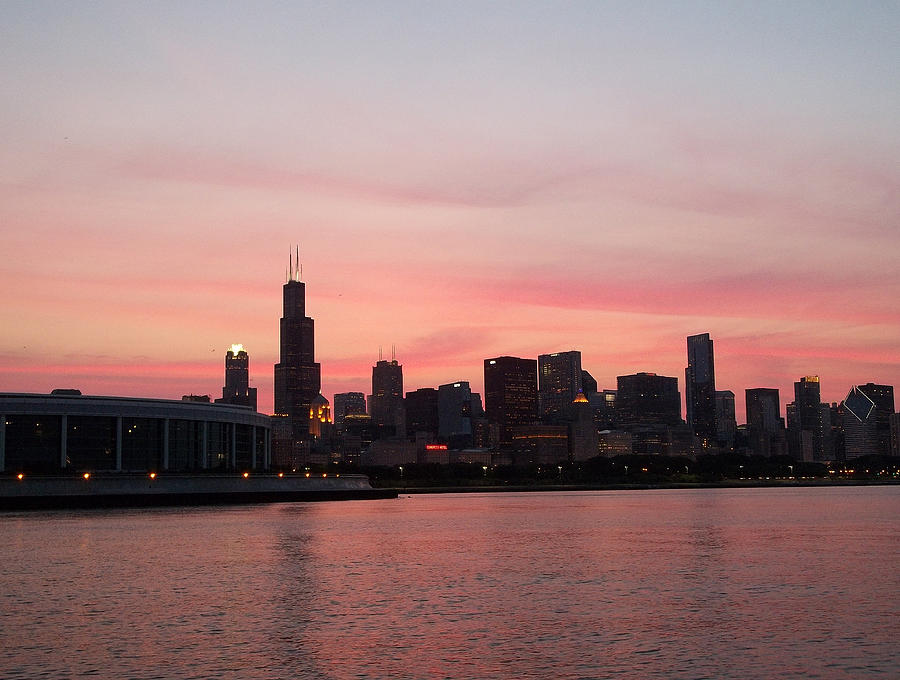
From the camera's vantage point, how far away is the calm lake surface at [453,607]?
34.4 metres

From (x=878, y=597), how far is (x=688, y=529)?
59706 millimetres

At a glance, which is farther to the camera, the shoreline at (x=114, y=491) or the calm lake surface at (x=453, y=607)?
the shoreline at (x=114, y=491)

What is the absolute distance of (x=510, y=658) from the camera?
3522 centimetres

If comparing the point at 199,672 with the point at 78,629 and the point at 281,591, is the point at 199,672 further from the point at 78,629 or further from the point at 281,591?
the point at 281,591

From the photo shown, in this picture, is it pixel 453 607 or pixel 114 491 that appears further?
pixel 114 491

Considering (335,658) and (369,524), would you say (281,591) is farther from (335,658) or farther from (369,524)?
(369,524)

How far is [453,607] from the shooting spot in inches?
1889

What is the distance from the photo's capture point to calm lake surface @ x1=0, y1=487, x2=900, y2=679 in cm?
3444

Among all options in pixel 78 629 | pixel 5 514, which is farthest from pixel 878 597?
pixel 5 514

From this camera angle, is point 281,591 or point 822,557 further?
point 822,557

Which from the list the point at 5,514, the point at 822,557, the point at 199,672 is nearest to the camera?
the point at 199,672

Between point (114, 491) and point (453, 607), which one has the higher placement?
point (114, 491)

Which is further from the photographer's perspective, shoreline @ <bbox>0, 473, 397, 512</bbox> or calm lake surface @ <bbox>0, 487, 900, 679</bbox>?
shoreline @ <bbox>0, 473, 397, 512</bbox>

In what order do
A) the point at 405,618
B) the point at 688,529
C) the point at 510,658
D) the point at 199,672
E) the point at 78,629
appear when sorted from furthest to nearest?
Answer: the point at 688,529 < the point at 405,618 < the point at 78,629 < the point at 510,658 < the point at 199,672
